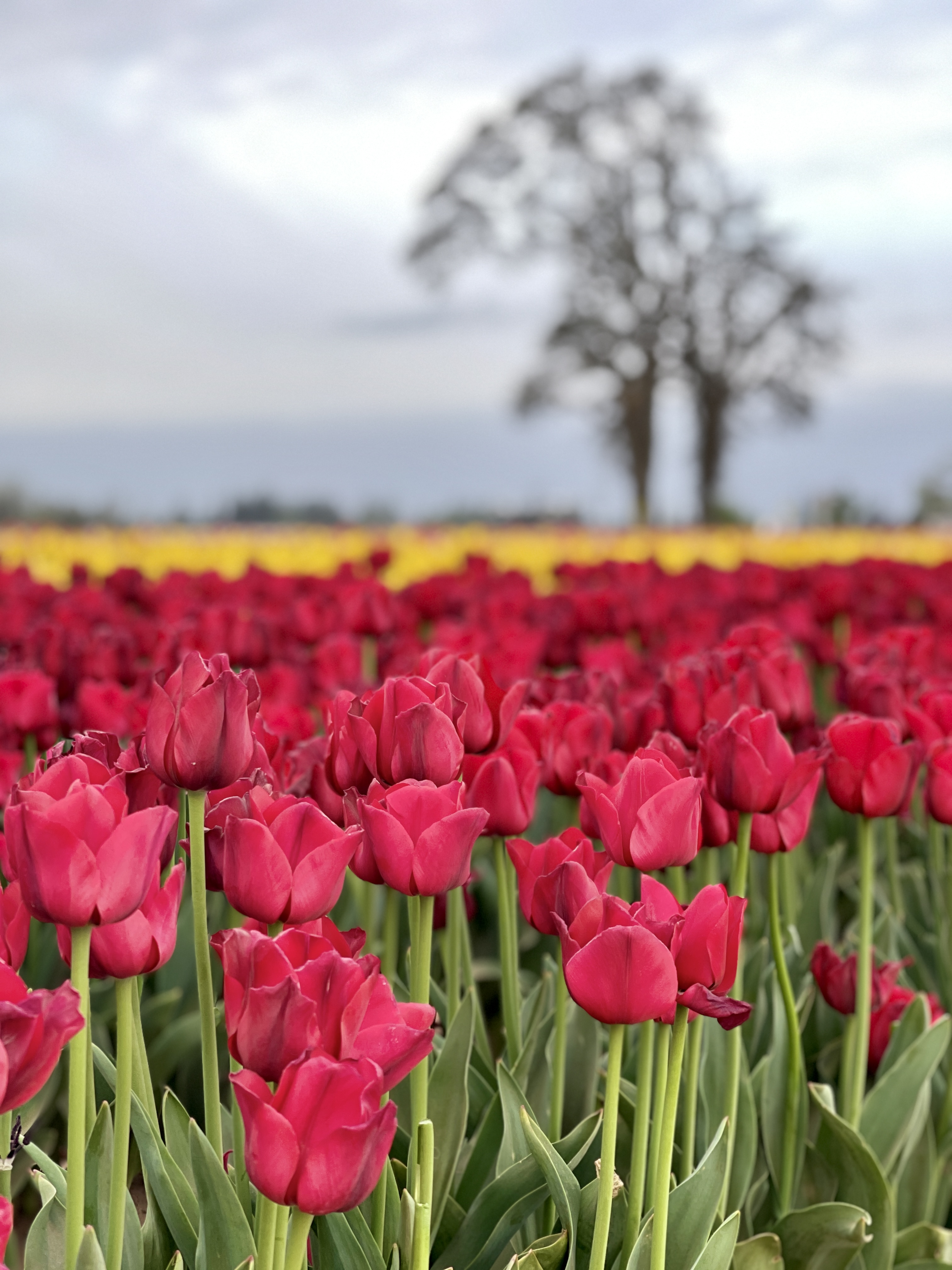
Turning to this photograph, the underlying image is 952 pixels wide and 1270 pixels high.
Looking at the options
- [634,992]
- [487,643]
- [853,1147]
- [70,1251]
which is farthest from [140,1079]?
[487,643]

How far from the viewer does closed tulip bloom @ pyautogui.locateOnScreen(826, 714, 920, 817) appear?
159 cm

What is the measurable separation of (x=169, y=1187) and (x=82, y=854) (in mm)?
436

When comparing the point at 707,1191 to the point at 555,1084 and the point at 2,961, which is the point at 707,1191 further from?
the point at 2,961

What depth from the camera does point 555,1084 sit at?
4.66ft

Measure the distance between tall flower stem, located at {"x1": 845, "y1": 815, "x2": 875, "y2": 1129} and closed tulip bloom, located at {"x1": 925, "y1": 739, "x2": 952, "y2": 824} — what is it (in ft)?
0.31

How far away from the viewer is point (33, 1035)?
0.81 meters

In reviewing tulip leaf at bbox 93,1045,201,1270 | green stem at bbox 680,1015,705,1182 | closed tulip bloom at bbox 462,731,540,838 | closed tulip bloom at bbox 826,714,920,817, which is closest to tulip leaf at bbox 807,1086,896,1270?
green stem at bbox 680,1015,705,1182

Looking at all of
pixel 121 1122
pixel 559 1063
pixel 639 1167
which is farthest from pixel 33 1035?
pixel 559 1063

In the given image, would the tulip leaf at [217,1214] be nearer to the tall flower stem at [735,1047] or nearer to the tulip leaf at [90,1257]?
the tulip leaf at [90,1257]

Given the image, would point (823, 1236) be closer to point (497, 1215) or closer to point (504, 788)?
point (497, 1215)

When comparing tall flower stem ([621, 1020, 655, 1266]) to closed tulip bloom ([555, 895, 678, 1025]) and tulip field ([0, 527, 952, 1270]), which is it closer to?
tulip field ([0, 527, 952, 1270])

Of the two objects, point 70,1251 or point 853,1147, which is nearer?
point 70,1251

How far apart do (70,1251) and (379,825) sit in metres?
0.40

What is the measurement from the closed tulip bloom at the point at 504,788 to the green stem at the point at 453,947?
156mm
